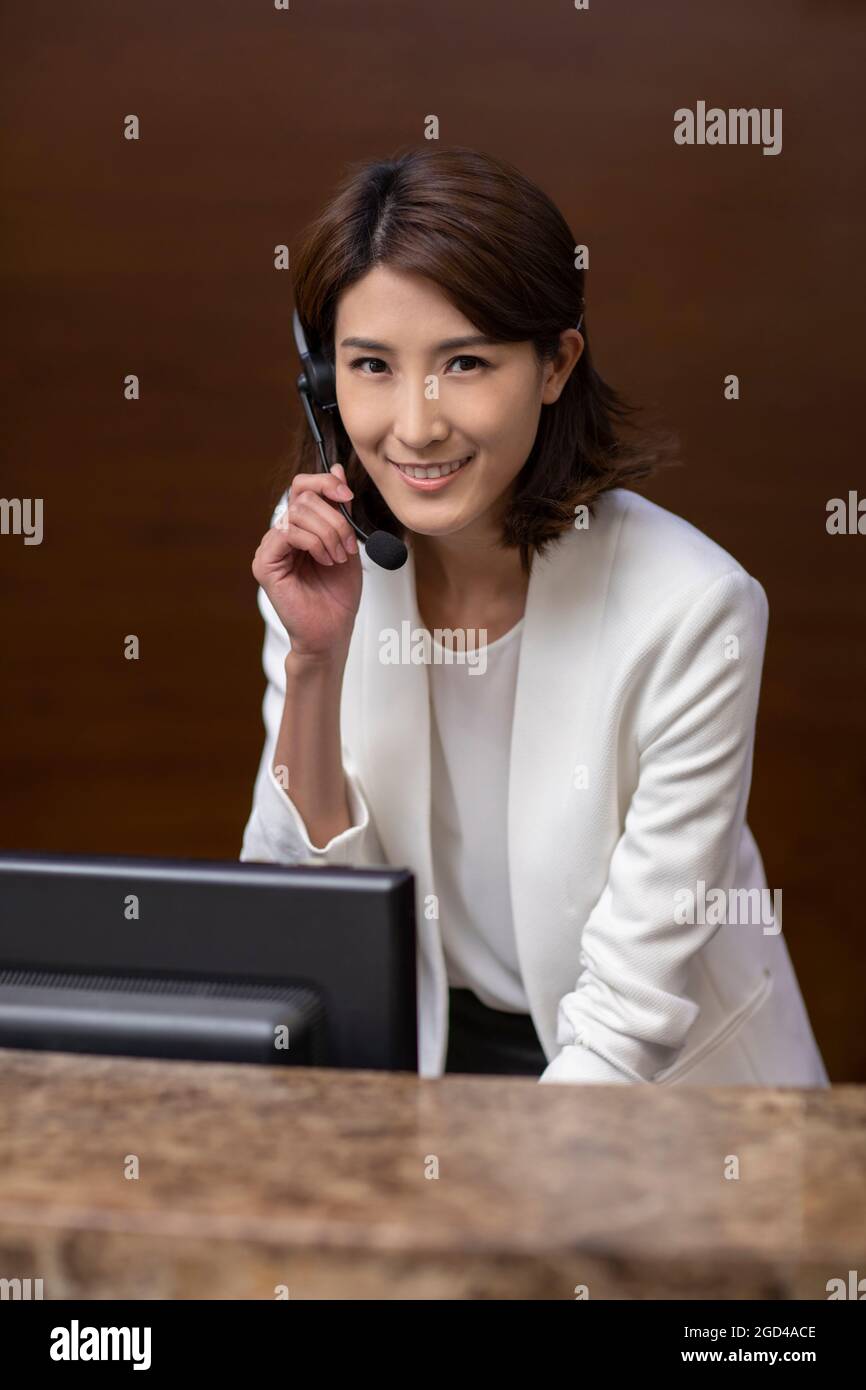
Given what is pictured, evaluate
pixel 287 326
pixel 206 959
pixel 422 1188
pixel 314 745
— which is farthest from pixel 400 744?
pixel 287 326

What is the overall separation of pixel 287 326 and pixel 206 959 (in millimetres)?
2332

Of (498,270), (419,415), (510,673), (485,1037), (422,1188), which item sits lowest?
(485,1037)

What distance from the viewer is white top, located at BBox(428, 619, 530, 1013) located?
5.40 ft

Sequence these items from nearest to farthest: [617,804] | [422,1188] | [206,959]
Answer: [422,1188], [206,959], [617,804]

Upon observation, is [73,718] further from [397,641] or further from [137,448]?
[397,641]

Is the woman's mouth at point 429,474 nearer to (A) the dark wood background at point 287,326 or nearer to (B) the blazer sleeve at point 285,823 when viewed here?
(B) the blazer sleeve at point 285,823

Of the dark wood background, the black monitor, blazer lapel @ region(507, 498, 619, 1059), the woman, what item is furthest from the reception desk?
the dark wood background

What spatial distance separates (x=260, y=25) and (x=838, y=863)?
2.03m

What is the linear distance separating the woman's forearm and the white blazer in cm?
2

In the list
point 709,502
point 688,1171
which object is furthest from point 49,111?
point 688,1171

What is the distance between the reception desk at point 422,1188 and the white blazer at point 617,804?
2.32 ft

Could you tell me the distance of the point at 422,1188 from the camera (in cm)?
62

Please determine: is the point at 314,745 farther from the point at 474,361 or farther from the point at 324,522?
the point at 474,361

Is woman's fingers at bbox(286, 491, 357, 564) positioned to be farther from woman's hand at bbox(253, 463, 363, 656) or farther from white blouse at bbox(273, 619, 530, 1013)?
white blouse at bbox(273, 619, 530, 1013)
